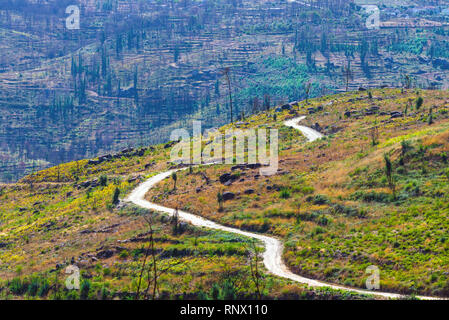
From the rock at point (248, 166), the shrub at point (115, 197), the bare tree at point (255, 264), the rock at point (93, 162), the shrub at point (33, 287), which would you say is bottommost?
the rock at point (93, 162)

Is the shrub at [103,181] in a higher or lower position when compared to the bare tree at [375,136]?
lower

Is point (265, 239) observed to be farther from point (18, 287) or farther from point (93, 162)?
point (93, 162)

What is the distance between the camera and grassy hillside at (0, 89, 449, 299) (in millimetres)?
33031

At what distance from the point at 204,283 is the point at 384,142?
35.8 meters

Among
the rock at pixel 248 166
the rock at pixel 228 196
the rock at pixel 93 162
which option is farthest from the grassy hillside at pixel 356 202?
the rock at pixel 93 162

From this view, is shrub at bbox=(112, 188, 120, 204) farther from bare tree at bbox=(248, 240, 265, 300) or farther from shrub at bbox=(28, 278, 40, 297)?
bare tree at bbox=(248, 240, 265, 300)

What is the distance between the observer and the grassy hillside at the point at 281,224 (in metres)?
33.0

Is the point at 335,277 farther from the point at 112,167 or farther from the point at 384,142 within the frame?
the point at 112,167

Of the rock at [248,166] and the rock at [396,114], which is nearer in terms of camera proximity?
the rock at [248,166]

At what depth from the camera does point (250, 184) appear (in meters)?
59.2

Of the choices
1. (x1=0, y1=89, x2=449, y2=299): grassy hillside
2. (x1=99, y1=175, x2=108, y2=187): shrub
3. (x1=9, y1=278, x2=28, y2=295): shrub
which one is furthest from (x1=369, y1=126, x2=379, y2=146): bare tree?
(x1=9, y1=278, x2=28, y2=295): shrub

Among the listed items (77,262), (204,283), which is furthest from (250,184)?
(204,283)

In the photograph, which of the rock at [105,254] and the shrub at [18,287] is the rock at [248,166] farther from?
the shrub at [18,287]

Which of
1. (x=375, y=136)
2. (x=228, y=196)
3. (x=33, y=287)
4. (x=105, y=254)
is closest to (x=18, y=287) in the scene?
(x=33, y=287)
